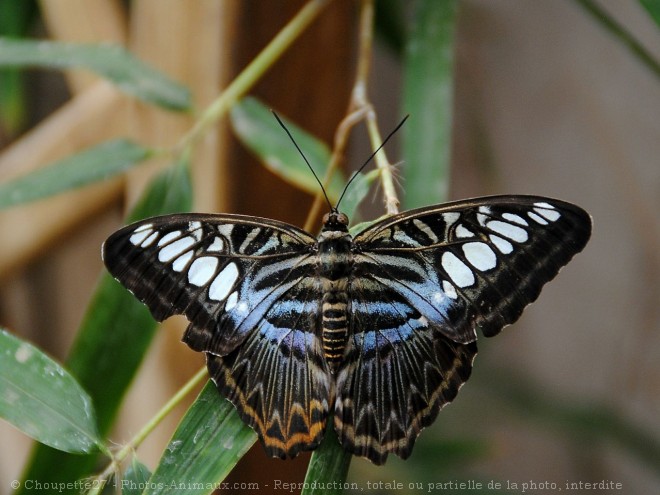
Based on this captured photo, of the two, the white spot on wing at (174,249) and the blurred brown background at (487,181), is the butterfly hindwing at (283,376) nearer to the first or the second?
the white spot on wing at (174,249)

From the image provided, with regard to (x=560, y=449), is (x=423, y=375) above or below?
above

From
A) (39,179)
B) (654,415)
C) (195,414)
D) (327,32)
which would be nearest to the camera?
(195,414)

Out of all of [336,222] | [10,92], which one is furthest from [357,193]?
[10,92]

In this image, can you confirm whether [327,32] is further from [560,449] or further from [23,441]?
[560,449]

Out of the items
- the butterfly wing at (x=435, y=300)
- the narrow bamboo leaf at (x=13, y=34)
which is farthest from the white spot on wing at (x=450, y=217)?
the narrow bamboo leaf at (x=13, y=34)

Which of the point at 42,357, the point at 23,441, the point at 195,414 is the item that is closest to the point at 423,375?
the point at 195,414

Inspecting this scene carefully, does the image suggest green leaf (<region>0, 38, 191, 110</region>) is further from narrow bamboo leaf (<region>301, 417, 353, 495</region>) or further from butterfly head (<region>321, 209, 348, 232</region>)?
narrow bamboo leaf (<region>301, 417, 353, 495</region>)
